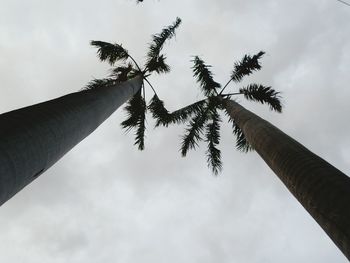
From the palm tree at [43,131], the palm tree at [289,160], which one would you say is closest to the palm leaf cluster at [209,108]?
the palm tree at [289,160]

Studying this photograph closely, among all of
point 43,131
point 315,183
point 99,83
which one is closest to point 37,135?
point 43,131

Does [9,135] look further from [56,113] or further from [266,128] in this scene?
[266,128]

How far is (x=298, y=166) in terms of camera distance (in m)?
5.18

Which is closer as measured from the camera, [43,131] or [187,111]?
[43,131]

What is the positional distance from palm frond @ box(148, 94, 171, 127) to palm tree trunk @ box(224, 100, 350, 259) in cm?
948

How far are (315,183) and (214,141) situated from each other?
11.7 meters

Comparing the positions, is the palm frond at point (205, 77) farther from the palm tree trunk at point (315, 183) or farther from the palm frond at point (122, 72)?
the palm tree trunk at point (315, 183)

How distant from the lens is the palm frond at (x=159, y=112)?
16.2m

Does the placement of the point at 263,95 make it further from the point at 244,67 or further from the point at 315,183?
the point at 315,183

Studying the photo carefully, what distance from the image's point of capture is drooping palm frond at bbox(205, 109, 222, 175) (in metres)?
16.0

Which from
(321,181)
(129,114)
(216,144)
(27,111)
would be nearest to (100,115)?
(27,111)

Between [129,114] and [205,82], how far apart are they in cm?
376

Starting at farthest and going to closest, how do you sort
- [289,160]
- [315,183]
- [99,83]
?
1. [99,83]
2. [289,160]
3. [315,183]

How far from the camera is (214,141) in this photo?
639 inches
